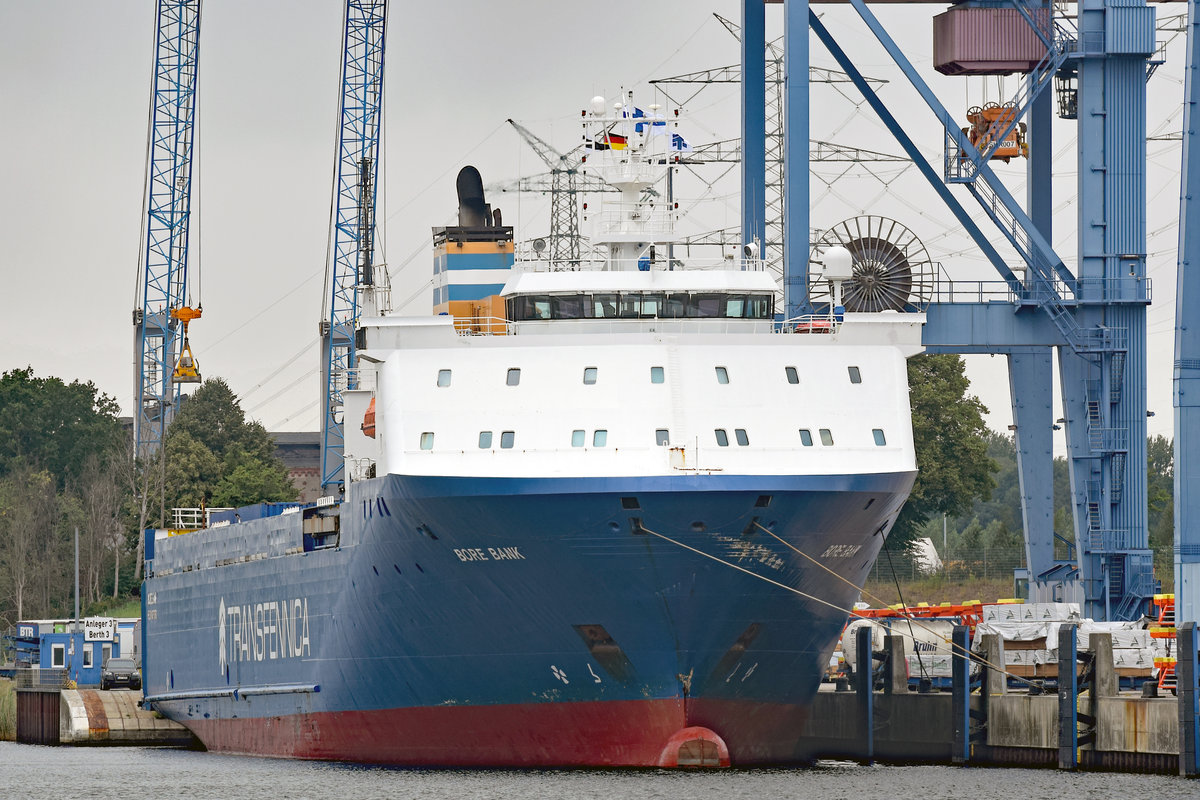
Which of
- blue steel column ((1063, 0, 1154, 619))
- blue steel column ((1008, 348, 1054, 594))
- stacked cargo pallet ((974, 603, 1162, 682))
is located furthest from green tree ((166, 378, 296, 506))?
stacked cargo pallet ((974, 603, 1162, 682))

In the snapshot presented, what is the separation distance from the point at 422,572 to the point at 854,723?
11116 millimetres

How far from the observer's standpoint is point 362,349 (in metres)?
39.8

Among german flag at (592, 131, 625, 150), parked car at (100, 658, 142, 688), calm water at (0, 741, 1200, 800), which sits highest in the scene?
german flag at (592, 131, 625, 150)

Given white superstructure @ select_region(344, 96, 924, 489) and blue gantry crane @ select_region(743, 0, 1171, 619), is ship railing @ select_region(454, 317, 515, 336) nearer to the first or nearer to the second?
white superstructure @ select_region(344, 96, 924, 489)

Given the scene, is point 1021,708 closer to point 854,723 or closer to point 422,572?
point 854,723

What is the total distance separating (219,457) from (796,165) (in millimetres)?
56854

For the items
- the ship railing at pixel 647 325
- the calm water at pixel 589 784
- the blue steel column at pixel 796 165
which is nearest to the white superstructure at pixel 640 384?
the ship railing at pixel 647 325

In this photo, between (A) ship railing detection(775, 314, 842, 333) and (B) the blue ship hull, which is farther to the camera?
(A) ship railing detection(775, 314, 842, 333)

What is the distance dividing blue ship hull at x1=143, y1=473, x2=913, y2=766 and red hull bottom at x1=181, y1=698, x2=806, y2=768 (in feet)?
0.12

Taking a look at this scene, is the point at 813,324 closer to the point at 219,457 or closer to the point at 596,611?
the point at 596,611

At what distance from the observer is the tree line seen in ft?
322

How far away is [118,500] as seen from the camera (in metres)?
102

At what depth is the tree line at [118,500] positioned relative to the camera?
9800 cm

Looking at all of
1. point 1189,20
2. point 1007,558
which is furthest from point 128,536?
point 1189,20
